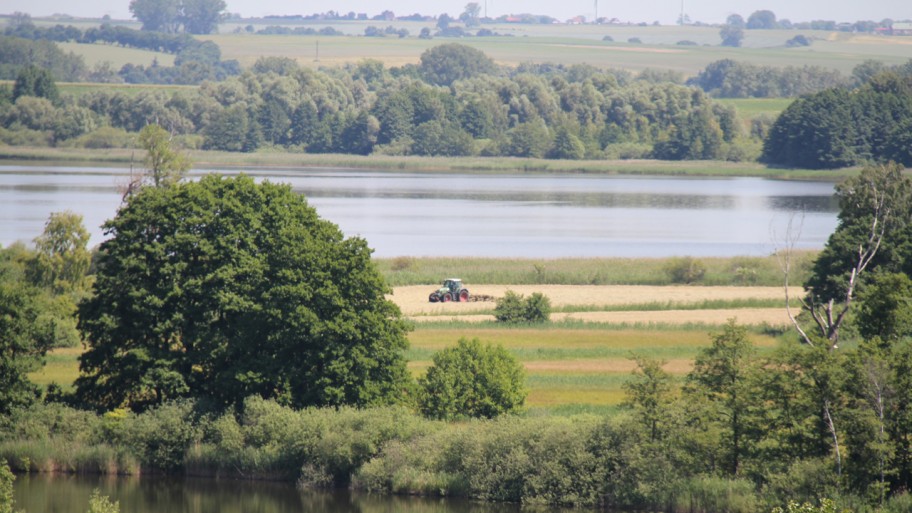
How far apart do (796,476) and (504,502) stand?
857 centimetres

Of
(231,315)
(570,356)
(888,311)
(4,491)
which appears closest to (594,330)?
(570,356)

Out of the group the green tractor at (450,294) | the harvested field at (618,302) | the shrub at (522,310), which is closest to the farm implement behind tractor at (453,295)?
the green tractor at (450,294)

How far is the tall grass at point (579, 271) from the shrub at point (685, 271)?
0.98 feet

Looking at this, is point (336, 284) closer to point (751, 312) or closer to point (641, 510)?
point (641, 510)

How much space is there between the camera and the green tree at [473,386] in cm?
4109

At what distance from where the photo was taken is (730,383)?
35.8 m

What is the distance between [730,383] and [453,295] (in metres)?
32.6

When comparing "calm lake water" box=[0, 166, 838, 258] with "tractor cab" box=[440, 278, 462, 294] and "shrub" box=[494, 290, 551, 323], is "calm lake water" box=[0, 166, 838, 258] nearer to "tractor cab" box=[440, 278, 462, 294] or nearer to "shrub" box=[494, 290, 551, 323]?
"shrub" box=[494, 290, 551, 323]

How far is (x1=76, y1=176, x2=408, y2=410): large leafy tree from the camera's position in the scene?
135 feet

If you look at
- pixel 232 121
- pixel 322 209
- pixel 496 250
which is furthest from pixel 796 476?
pixel 232 121

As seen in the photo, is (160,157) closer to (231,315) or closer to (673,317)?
(673,317)

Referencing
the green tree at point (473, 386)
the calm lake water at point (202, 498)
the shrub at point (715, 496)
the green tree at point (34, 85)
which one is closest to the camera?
the shrub at point (715, 496)

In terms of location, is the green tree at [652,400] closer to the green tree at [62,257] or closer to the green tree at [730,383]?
the green tree at [730,383]

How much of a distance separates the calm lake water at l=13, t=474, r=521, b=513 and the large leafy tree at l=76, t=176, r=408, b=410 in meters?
3.15
